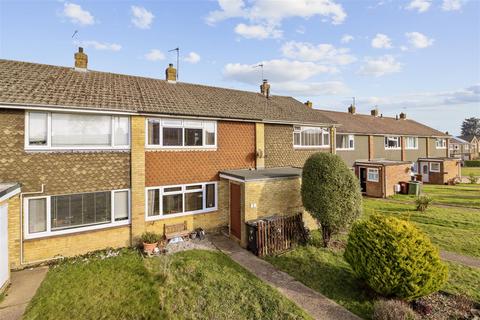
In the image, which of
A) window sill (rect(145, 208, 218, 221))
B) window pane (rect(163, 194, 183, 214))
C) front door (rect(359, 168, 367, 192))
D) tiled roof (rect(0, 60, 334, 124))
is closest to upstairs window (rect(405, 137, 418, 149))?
front door (rect(359, 168, 367, 192))

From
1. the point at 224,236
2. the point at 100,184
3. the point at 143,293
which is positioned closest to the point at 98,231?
the point at 100,184

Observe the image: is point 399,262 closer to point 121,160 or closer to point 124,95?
point 121,160

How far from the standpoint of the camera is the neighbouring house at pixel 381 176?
2036cm

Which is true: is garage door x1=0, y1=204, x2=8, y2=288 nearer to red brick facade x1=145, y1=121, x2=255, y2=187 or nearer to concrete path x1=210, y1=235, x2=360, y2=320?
red brick facade x1=145, y1=121, x2=255, y2=187

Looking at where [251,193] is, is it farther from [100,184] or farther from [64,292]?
[64,292]

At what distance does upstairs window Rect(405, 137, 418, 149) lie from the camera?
97.8ft

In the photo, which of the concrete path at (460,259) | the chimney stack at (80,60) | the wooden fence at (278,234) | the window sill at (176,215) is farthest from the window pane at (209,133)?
the concrete path at (460,259)

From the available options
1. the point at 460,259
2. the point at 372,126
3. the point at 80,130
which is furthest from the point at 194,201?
the point at 372,126

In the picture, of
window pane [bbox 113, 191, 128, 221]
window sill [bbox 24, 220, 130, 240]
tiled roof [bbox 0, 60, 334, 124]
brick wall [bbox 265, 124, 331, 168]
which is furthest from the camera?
brick wall [bbox 265, 124, 331, 168]

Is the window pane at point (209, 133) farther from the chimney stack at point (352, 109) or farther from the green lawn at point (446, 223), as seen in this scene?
the chimney stack at point (352, 109)

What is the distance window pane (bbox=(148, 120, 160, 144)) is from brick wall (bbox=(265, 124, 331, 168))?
601cm

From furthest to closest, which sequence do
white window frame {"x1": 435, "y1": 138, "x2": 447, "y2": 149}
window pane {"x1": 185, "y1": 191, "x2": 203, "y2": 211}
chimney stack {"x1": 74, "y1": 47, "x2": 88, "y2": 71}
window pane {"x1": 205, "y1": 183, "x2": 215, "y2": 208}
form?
1. white window frame {"x1": 435, "y1": 138, "x2": 447, "y2": 149}
2. chimney stack {"x1": 74, "y1": 47, "x2": 88, "y2": 71}
3. window pane {"x1": 205, "y1": 183, "x2": 215, "y2": 208}
4. window pane {"x1": 185, "y1": 191, "x2": 203, "y2": 211}

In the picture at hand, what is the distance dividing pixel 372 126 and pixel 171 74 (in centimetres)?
2278

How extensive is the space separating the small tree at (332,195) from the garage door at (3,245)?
1008cm
